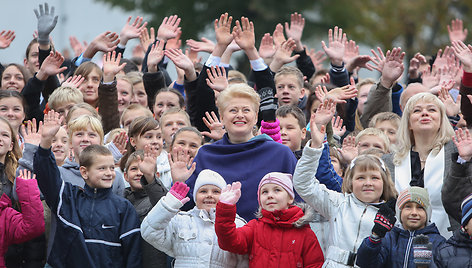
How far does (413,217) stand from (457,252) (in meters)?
0.44

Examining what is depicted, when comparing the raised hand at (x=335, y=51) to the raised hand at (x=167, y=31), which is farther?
the raised hand at (x=167, y=31)

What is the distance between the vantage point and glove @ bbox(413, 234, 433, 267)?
6898 mm

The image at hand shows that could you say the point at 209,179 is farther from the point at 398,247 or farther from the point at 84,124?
the point at 84,124

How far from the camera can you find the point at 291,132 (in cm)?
878

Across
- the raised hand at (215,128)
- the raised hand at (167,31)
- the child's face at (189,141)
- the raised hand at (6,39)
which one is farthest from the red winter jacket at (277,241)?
the raised hand at (6,39)

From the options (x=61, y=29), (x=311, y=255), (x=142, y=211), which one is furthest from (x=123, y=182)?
(x=61, y=29)

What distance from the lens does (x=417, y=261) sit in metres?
6.91

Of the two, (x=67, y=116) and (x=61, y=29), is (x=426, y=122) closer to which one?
(x=67, y=116)

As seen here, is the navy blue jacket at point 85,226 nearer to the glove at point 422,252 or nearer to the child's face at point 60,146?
the child's face at point 60,146

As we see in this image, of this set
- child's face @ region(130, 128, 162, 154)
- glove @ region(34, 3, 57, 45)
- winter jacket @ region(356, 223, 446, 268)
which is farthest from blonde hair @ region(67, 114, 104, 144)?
winter jacket @ region(356, 223, 446, 268)

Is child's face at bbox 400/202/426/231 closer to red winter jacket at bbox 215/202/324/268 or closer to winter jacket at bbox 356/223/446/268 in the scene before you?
winter jacket at bbox 356/223/446/268

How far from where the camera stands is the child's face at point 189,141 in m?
8.62

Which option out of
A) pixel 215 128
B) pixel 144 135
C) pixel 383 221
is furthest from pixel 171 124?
pixel 383 221

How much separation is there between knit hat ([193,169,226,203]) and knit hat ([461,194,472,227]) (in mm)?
1783
